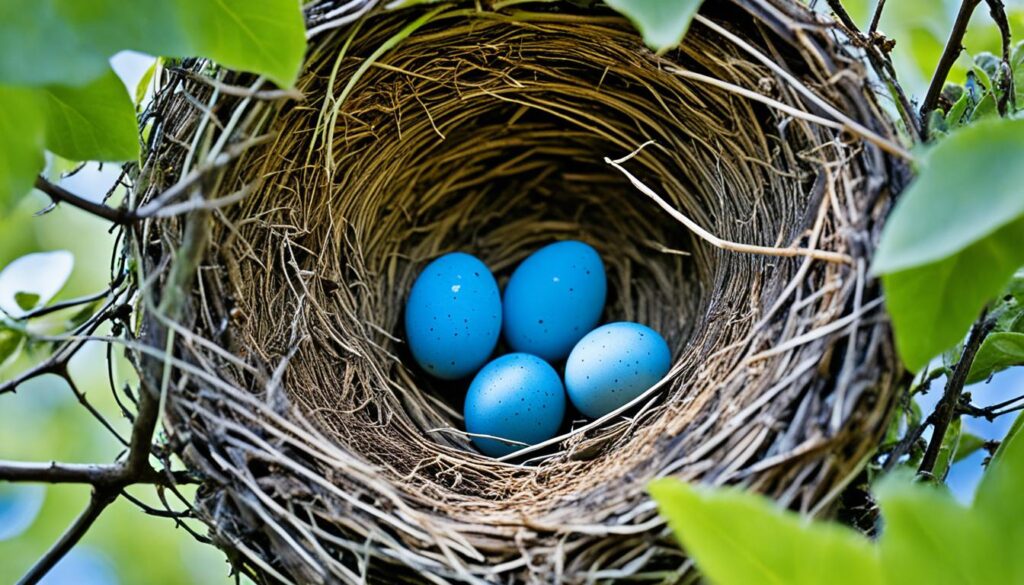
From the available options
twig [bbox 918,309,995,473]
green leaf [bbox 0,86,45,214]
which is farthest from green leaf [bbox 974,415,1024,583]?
green leaf [bbox 0,86,45,214]

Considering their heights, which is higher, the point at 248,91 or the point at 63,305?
the point at 248,91

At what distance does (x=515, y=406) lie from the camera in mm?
1538

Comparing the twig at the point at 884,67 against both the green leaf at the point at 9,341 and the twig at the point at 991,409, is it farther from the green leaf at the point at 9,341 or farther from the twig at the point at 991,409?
the green leaf at the point at 9,341

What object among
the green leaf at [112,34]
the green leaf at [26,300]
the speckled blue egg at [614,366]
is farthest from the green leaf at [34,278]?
the speckled blue egg at [614,366]

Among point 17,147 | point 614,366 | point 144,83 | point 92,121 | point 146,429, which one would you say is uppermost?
point 144,83

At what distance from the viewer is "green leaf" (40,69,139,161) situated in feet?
3.68

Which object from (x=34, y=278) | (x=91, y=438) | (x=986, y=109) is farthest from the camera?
(x=91, y=438)

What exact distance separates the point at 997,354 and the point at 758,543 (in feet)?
2.00

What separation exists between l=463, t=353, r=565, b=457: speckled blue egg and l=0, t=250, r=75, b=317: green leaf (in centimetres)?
61

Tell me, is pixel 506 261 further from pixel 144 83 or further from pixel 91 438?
pixel 91 438

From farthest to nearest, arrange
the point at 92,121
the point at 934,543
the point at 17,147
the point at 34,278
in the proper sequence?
1. the point at 34,278
2. the point at 92,121
3. the point at 17,147
4. the point at 934,543

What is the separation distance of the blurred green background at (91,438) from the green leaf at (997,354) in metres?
0.46

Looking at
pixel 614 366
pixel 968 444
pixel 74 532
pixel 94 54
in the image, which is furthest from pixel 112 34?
pixel 968 444

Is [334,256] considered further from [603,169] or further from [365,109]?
[603,169]
